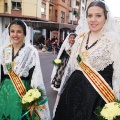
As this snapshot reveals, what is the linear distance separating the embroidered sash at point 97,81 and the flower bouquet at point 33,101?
0.54 m

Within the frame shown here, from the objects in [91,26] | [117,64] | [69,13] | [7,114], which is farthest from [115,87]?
[69,13]

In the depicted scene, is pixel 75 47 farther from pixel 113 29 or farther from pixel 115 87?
pixel 115 87

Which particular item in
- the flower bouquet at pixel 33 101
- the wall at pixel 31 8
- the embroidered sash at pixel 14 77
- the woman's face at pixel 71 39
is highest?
the wall at pixel 31 8

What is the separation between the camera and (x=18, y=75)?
3080mm

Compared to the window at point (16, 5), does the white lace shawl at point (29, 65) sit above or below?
below

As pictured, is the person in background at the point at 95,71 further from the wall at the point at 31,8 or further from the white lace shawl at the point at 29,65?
the wall at the point at 31,8

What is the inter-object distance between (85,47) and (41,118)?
0.99m

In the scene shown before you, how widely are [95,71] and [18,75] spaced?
916 millimetres

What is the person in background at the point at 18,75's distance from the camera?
306 centimetres

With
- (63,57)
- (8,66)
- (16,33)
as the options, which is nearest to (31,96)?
(8,66)

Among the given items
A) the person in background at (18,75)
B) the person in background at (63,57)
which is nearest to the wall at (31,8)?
the person in background at (63,57)

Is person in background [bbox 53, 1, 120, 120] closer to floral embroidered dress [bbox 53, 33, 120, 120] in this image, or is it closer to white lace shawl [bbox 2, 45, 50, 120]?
floral embroidered dress [bbox 53, 33, 120, 120]

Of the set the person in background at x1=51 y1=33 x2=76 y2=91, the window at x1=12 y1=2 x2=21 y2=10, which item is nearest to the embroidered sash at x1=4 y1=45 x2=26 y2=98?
the person in background at x1=51 y1=33 x2=76 y2=91

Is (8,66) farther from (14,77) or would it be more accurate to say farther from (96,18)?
(96,18)
